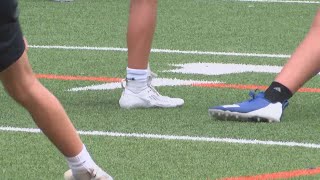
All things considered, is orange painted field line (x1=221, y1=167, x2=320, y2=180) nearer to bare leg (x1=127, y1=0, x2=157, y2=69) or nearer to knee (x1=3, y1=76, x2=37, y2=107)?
knee (x1=3, y1=76, x2=37, y2=107)

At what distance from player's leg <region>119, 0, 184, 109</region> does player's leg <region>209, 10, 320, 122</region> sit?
55cm

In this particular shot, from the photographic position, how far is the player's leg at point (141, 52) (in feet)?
24.7

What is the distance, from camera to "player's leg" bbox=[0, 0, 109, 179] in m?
5.03

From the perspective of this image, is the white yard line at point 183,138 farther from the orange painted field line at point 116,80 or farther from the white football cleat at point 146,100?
the orange painted field line at point 116,80

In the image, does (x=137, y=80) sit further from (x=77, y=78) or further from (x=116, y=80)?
(x=77, y=78)

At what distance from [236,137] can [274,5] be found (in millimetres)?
6266

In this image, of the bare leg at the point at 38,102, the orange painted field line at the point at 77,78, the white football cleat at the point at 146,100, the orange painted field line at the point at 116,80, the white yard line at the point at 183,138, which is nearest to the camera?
the bare leg at the point at 38,102

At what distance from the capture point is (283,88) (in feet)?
23.7

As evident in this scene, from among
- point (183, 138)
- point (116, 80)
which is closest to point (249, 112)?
point (183, 138)

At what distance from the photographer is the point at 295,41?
10.3 m

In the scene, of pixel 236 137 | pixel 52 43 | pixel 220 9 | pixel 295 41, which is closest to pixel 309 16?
pixel 220 9

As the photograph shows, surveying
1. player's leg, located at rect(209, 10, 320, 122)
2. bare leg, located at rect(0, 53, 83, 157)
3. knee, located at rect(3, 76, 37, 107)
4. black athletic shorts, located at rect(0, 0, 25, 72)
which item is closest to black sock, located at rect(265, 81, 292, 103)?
player's leg, located at rect(209, 10, 320, 122)

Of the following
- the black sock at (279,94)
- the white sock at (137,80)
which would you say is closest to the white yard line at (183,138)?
the black sock at (279,94)

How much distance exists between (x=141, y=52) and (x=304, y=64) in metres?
0.95
